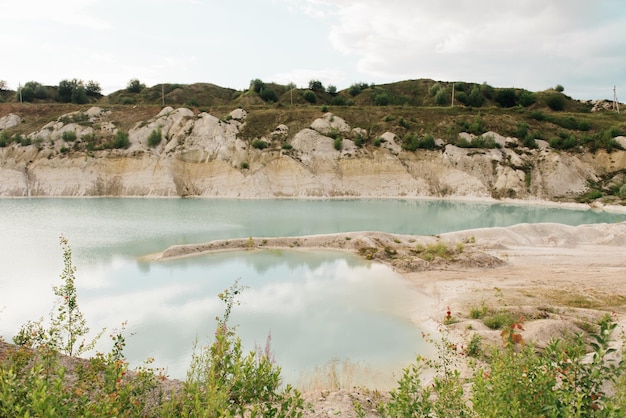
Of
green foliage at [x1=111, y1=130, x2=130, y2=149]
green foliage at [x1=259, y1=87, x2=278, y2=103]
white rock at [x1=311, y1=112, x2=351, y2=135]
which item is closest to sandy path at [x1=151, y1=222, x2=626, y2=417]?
white rock at [x1=311, y1=112, x2=351, y2=135]

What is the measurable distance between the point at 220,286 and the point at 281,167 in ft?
99.7

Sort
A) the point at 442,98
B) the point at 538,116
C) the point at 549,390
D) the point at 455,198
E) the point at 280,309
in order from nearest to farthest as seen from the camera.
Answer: the point at 549,390 < the point at 280,309 < the point at 455,198 < the point at 538,116 < the point at 442,98

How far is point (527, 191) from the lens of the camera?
4131cm

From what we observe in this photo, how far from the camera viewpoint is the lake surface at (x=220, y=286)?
10.2 metres

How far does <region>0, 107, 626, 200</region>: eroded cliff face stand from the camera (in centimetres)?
4188

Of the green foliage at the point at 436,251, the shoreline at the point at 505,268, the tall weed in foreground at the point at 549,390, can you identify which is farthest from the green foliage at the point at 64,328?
the green foliage at the point at 436,251

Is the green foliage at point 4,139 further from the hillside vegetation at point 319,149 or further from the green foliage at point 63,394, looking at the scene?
the green foliage at point 63,394

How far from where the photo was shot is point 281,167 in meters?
44.2

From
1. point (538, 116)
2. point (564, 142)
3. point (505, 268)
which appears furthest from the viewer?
point (538, 116)

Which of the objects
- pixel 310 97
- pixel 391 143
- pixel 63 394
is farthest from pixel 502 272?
pixel 310 97

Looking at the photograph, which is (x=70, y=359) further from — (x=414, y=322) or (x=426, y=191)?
(x=426, y=191)

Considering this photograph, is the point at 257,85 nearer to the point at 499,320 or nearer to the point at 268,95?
the point at 268,95

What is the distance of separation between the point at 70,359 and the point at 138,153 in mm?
40366

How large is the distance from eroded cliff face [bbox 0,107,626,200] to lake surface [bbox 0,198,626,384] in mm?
12027
